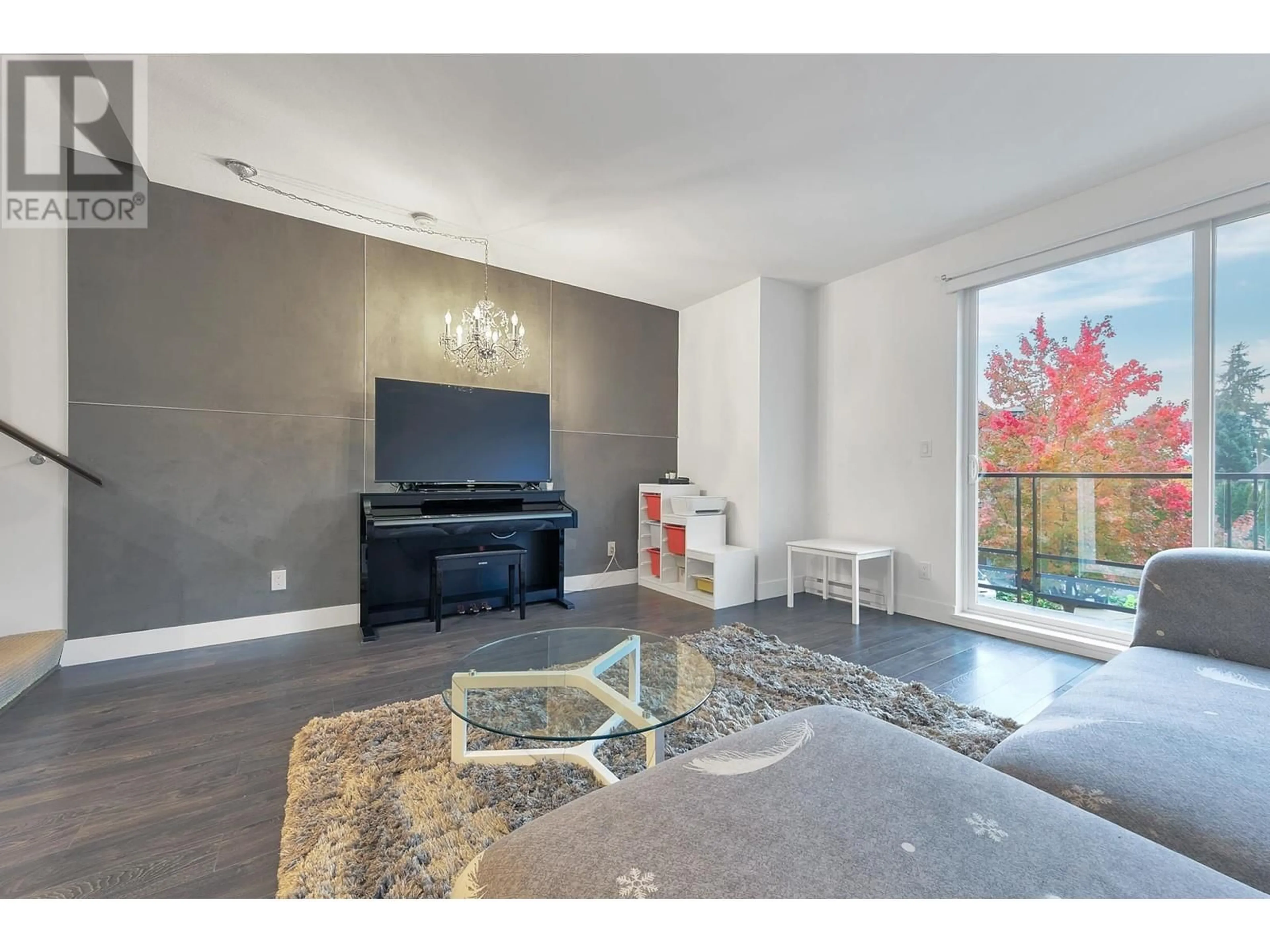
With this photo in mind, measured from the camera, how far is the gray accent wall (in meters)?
2.71

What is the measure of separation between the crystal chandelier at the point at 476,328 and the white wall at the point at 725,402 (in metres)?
1.56

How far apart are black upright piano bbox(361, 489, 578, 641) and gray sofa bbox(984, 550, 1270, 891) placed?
2893 millimetres

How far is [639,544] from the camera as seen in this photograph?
15.2 feet

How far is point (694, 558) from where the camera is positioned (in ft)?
13.1

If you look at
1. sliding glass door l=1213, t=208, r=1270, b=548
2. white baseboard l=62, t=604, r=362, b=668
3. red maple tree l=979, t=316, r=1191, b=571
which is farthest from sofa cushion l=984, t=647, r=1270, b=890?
white baseboard l=62, t=604, r=362, b=668

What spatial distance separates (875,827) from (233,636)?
3.48 m

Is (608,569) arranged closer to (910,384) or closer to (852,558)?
(852,558)

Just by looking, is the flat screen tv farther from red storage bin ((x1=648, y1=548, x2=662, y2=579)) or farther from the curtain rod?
the curtain rod

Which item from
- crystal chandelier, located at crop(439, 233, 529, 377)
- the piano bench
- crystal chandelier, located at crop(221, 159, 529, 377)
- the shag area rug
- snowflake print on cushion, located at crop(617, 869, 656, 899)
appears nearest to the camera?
snowflake print on cushion, located at crop(617, 869, 656, 899)

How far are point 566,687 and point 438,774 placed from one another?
0.46 m
